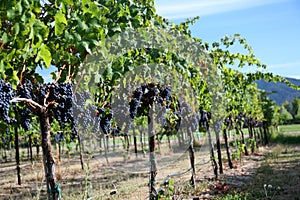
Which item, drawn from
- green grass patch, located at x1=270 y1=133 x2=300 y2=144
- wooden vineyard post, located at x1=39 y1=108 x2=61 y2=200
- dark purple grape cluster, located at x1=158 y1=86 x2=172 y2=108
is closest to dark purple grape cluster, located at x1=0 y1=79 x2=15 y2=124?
wooden vineyard post, located at x1=39 y1=108 x2=61 y2=200

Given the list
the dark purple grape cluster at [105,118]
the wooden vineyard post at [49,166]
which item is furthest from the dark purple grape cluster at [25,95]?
the dark purple grape cluster at [105,118]

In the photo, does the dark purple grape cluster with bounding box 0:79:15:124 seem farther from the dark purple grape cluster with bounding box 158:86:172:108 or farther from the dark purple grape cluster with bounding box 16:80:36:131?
the dark purple grape cluster with bounding box 158:86:172:108

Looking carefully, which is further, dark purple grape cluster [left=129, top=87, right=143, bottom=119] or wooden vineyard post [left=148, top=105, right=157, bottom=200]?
wooden vineyard post [left=148, top=105, right=157, bottom=200]

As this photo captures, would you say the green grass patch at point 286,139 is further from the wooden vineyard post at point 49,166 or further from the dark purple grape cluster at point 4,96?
the dark purple grape cluster at point 4,96

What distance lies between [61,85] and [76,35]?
0.75 meters

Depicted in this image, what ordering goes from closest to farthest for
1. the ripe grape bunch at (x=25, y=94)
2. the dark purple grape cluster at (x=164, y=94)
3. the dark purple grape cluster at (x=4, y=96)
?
the dark purple grape cluster at (x=4, y=96) → the ripe grape bunch at (x=25, y=94) → the dark purple grape cluster at (x=164, y=94)

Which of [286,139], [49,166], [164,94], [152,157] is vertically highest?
[164,94]

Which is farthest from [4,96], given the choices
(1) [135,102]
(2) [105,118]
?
(1) [135,102]

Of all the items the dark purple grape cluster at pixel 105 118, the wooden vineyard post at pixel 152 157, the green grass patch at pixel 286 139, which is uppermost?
the dark purple grape cluster at pixel 105 118

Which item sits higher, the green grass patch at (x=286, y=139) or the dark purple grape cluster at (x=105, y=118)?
the dark purple grape cluster at (x=105, y=118)

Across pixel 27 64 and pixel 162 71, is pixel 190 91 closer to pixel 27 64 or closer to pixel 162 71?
pixel 162 71

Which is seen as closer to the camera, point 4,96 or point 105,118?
point 4,96

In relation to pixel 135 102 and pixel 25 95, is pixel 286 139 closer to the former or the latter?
pixel 135 102

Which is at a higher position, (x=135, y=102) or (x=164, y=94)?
(x=164, y=94)
